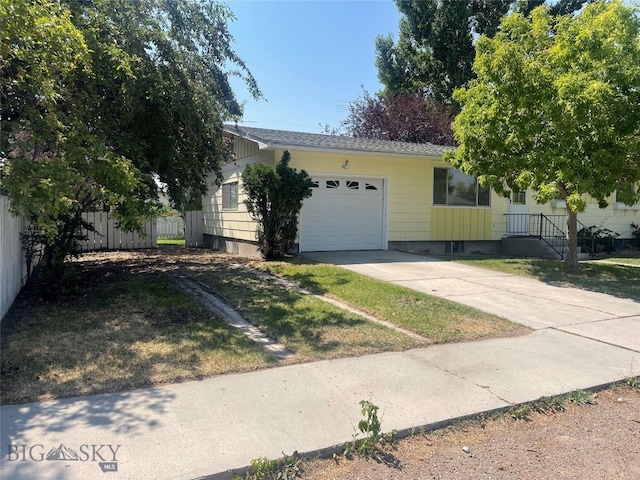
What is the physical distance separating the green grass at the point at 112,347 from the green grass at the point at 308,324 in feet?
1.62

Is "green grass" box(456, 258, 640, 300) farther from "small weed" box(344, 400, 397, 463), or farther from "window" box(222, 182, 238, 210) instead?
"small weed" box(344, 400, 397, 463)

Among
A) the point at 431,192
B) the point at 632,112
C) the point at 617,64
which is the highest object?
the point at 617,64

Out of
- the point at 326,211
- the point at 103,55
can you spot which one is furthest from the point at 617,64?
the point at 103,55

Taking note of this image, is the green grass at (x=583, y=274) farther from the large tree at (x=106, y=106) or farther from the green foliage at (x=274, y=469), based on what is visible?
the green foliage at (x=274, y=469)

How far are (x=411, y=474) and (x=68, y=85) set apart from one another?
6.02m

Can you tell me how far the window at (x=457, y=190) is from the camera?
14.5m

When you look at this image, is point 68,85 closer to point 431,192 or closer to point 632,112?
point 632,112

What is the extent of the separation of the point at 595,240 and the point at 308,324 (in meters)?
14.4

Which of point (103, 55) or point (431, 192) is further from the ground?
point (103, 55)

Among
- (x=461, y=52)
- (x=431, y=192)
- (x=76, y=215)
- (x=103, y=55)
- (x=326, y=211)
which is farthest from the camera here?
(x=461, y=52)

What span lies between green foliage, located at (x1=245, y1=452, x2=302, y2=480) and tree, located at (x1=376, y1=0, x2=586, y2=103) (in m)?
24.9

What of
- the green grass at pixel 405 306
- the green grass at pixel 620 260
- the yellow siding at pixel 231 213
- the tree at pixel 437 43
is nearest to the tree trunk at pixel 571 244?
the green grass at pixel 620 260

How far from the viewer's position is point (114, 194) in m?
5.32

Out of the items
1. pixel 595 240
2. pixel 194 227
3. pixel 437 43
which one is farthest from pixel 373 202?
pixel 437 43
